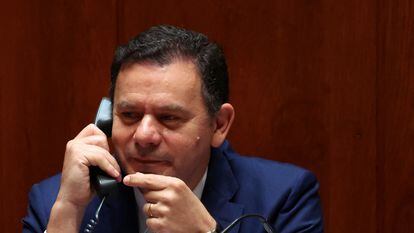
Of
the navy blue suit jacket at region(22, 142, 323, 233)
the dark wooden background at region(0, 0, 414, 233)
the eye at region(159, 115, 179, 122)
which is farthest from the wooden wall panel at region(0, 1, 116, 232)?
the eye at region(159, 115, 179, 122)

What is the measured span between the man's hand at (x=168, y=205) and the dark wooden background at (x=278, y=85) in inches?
24.5

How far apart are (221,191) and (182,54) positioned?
1.18ft

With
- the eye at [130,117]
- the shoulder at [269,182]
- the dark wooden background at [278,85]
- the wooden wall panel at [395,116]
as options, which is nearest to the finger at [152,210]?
the eye at [130,117]

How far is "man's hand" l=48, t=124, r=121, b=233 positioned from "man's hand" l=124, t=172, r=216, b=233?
0.12 meters

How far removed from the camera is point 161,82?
1.76 meters

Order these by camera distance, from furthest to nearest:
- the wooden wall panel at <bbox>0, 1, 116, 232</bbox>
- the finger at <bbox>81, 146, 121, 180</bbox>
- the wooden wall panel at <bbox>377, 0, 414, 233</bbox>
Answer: the wooden wall panel at <bbox>0, 1, 116, 232</bbox>
the wooden wall panel at <bbox>377, 0, 414, 233</bbox>
the finger at <bbox>81, 146, 121, 180</bbox>

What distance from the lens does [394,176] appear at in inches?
87.2

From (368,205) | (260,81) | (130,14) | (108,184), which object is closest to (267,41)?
(260,81)

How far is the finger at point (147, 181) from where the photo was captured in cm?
166

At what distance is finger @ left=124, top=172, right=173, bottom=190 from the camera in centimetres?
166

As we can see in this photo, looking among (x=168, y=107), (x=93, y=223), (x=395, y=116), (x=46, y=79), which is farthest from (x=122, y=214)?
(x=395, y=116)

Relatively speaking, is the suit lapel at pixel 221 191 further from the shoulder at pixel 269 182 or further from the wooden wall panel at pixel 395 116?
the wooden wall panel at pixel 395 116

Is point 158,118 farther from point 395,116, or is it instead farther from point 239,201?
point 395,116

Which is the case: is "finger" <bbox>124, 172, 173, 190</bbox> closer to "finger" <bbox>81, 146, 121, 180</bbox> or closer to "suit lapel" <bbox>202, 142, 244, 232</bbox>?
"finger" <bbox>81, 146, 121, 180</bbox>
